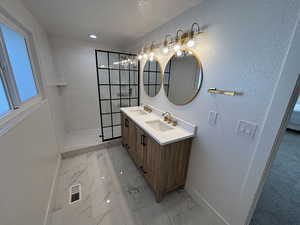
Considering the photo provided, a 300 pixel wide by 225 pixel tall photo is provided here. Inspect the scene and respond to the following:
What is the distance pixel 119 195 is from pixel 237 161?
151 cm

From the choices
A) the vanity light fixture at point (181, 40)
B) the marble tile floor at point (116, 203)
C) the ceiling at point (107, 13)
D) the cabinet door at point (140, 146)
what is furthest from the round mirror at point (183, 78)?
the marble tile floor at point (116, 203)

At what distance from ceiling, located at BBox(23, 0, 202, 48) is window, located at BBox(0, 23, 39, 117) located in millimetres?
514

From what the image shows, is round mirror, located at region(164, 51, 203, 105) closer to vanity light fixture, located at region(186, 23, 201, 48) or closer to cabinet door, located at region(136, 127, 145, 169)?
vanity light fixture, located at region(186, 23, 201, 48)

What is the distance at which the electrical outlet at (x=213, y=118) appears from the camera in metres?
1.22

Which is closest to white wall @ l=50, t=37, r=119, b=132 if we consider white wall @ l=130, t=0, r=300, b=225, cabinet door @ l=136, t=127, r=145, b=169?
cabinet door @ l=136, t=127, r=145, b=169

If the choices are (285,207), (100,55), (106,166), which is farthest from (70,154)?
(285,207)

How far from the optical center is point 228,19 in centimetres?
103

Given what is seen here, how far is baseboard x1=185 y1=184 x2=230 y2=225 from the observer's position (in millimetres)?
1279

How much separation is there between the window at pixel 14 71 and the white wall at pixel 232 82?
5.88 ft

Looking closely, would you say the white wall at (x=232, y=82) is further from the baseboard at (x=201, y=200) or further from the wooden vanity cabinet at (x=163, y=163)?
the wooden vanity cabinet at (x=163, y=163)

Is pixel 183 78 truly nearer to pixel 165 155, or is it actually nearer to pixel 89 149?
pixel 165 155

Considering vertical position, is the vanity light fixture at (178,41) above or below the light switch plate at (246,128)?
above

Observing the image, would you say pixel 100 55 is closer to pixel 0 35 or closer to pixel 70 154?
pixel 0 35

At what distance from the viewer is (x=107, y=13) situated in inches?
59.9
